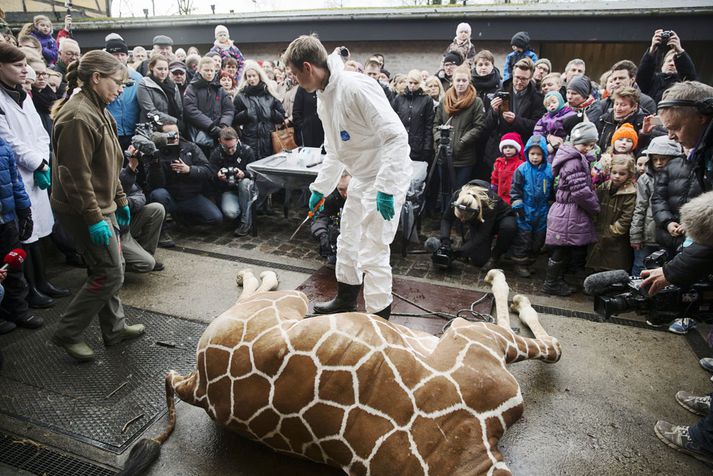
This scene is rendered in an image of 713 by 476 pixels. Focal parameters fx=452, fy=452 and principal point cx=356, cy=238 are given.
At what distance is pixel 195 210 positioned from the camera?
623 centimetres

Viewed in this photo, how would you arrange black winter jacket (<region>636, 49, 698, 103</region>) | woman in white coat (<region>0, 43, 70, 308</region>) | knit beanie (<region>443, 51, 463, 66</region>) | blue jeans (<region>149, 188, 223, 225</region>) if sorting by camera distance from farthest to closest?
knit beanie (<region>443, 51, 463, 66</region>) → blue jeans (<region>149, 188, 223, 225</region>) → black winter jacket (<region>636, 49, 698, 103</region>) → woman in white coat (<region>0, 43, 70, 308</region>)

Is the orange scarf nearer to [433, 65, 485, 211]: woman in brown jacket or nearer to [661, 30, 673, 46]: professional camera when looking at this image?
[433, 65, 485, 211]: woman in brown jacket

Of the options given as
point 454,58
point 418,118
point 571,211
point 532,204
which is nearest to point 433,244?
point 532,204

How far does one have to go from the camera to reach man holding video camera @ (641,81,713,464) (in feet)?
8.16

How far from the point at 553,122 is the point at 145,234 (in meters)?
5.11

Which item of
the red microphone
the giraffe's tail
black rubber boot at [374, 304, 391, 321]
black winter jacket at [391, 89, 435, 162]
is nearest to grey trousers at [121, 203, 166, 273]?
the red microphone

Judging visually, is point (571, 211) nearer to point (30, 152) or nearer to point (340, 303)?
point (340, 303)

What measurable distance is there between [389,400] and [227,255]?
3907 millimetres

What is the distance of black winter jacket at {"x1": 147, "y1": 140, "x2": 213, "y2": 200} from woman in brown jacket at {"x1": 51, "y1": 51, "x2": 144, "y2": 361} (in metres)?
2.44

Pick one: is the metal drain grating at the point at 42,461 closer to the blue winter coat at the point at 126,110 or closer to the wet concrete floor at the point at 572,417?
the wet concrete floor at the point at 572,417

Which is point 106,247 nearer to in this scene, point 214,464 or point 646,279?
point 214,464

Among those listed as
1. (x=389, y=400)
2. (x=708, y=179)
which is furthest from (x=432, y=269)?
(x=389, y=400)

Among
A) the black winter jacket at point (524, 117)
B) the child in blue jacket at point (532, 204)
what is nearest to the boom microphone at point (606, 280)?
the child in blue jacket at point (532, 204)

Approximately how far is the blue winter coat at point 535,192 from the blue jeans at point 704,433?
290cm
